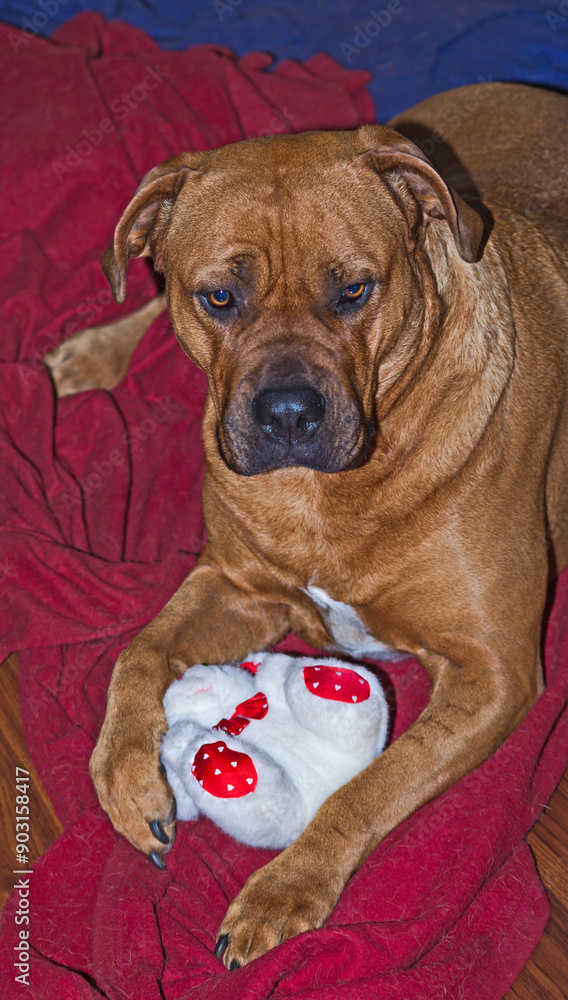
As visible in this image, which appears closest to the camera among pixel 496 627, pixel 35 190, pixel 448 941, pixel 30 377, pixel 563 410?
pixel 448 941

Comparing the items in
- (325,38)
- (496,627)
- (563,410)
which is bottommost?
(496,627)

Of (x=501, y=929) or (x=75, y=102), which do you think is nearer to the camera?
(x=501, y=929)

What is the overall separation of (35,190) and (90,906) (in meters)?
3.11

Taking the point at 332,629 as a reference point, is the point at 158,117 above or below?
above

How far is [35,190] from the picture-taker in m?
4.36

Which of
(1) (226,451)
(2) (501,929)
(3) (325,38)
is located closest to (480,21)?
(3) (325,38)

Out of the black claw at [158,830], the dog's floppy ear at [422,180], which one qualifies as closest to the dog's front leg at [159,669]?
the black claw at [158,830]

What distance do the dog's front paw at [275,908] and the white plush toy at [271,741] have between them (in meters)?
0.13

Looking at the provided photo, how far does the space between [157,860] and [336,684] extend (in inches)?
27.2

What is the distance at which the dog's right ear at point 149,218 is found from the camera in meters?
2.54

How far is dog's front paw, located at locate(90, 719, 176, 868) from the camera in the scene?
8.39ft

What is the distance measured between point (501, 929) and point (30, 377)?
9.00 ft

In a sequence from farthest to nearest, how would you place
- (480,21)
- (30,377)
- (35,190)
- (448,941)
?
1. (480,21)
2. (35,190)
3. (30,377)
4. (448,941)

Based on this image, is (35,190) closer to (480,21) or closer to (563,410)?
(480,21)
